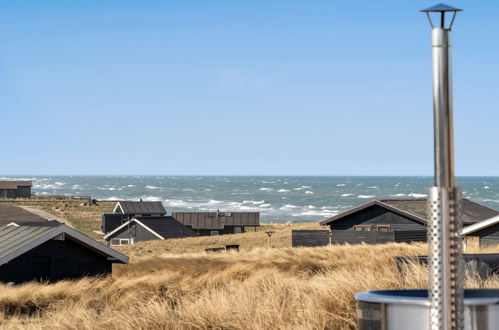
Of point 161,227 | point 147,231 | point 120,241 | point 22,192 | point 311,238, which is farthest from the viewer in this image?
point 22,192

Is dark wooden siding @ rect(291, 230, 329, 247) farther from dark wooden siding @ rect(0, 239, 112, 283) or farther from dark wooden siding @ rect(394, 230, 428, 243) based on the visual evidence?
dark wooden siding @ rect(0, 239, 112, 283)

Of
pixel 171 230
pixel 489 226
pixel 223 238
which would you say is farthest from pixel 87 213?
pixel 489 226

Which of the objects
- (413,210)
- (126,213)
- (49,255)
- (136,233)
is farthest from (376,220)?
(126,213)

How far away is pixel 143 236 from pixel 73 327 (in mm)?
79613

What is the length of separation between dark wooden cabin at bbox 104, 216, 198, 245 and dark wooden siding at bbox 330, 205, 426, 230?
39.4 metres

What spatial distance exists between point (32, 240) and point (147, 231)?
62909mm

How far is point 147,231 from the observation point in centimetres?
8931

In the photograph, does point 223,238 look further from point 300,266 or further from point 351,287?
point 351,287

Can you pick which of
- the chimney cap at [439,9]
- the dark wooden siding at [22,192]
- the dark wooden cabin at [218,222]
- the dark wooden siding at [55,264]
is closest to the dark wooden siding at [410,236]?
the dark wooden siding at [55,264]

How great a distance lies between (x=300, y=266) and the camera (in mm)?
26281

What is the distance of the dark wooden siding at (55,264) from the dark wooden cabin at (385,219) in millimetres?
22284

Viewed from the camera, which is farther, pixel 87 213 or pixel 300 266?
pixel 87 213

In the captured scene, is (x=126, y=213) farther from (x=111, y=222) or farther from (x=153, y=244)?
(x=153, y=244)

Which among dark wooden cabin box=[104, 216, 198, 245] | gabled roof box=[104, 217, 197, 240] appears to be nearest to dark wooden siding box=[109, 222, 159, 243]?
dark wooden cabin box=[104, 216, 198, 245]
